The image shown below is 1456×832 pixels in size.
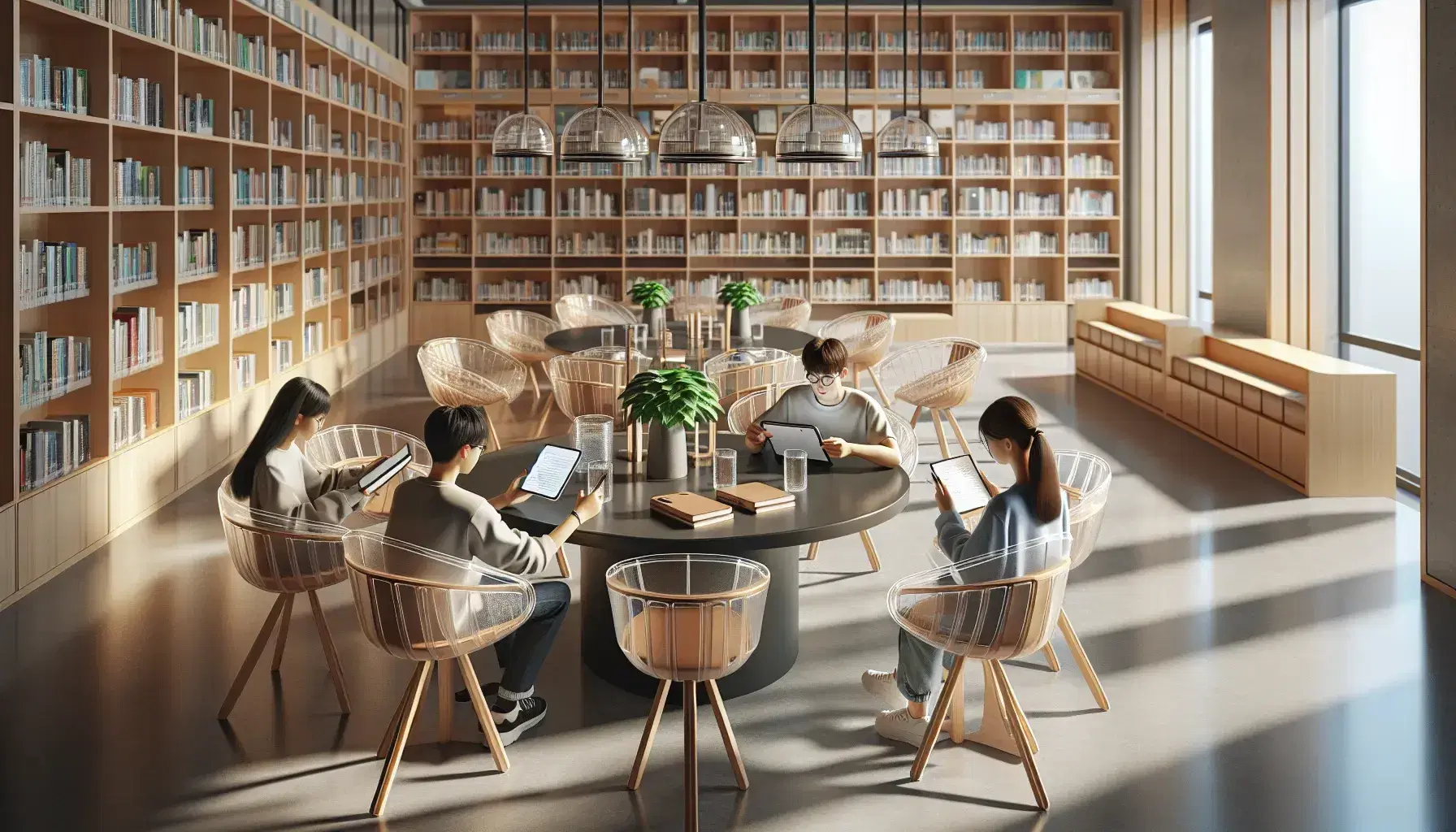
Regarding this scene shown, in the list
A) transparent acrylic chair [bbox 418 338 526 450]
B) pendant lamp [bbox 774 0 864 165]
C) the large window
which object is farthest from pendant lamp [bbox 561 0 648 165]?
the large window

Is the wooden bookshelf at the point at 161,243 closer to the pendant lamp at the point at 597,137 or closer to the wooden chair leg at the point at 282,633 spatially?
the wooden chair leg at the point at 282,633

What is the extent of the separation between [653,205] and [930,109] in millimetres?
3113

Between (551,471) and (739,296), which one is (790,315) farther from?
(551,471)

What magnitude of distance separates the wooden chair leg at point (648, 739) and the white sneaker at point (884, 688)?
857 mm

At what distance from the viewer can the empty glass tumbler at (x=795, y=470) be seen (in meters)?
3.82

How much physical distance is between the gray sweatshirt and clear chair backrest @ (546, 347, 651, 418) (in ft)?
7.90

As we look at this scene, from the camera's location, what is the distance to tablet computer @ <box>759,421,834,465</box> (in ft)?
13.6

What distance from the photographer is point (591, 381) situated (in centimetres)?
647

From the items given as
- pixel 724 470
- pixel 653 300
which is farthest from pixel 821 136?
pixel 653 300

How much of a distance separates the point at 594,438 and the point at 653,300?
4217 mm

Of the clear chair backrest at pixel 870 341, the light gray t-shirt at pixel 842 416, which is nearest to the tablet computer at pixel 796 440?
the light gray t-shirt at pixel 842 416

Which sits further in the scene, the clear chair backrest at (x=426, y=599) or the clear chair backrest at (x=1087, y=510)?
the clear chair backrest at (x=1087, y=510)

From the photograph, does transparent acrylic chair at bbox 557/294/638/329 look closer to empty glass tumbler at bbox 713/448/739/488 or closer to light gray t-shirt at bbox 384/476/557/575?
empty glass tumbler at bbox 713/448/739/488

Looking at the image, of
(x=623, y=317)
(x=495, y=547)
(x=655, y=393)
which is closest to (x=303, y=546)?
(x=495, y=547)
